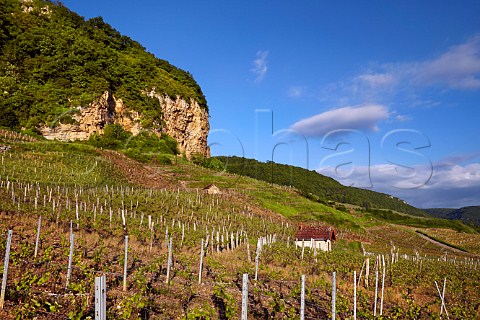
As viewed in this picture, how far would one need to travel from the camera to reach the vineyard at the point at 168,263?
9.29 meters

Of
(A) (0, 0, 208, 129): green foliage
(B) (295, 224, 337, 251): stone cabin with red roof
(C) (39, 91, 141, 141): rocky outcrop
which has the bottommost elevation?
(B) (295, 224, 337, 251): stone cabin with red roof

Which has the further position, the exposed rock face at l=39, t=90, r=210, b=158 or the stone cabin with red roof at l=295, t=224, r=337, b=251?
the exposed rock face at l=39, t=90, r=210, b=158

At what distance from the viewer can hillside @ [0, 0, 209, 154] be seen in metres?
61.0

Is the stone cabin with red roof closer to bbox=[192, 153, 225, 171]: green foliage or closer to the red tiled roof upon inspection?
the red tiled roof

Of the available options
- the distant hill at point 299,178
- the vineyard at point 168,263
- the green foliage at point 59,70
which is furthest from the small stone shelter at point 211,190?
the distant hill at point 299,178

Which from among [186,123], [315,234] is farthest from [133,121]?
[315,234]

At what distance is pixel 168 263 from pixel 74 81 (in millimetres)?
64060

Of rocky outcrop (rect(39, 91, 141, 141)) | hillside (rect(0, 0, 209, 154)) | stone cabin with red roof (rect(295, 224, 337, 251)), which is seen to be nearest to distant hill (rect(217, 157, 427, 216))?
hillside (rect(0, 0, 209, 154))

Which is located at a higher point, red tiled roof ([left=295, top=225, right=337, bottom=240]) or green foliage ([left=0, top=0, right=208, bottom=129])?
green foliage ([left=0, top=0, right=208, bottom=129])

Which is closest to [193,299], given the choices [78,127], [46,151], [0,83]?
[46,151]

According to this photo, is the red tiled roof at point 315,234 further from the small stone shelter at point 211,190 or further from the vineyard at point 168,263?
the small stone shelter at point 211,190

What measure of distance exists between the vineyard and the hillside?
11838 millimetres

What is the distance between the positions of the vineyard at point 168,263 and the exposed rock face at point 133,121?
422 inches

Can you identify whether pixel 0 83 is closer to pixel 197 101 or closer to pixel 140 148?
pixel 140 148
